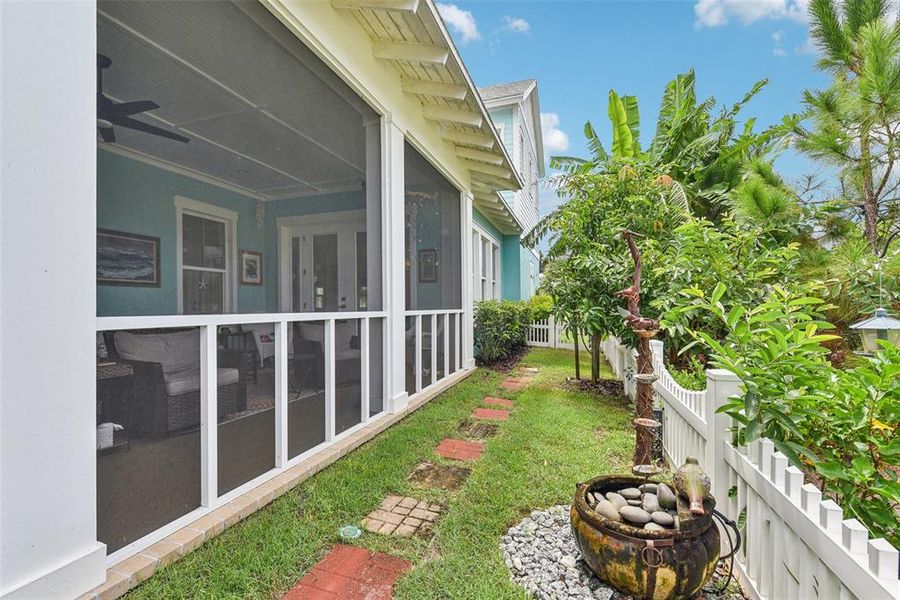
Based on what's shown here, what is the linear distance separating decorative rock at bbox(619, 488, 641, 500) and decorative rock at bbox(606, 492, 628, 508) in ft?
0.11

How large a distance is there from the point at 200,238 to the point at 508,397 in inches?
162

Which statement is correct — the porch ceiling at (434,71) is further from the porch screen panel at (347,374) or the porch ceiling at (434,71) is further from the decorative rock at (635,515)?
the decorative rock at (635,515)

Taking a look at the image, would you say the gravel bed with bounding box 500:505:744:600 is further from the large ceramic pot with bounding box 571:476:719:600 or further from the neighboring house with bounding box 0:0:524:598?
the neighboring house with bounding box 0:0:524:598

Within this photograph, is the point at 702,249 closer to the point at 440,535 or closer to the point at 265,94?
the point at 440,535

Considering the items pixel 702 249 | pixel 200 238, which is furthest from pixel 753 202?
pixel 200 238

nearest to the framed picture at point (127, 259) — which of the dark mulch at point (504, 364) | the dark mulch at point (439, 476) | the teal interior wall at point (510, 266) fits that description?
the dark mulch at point (439, 476)

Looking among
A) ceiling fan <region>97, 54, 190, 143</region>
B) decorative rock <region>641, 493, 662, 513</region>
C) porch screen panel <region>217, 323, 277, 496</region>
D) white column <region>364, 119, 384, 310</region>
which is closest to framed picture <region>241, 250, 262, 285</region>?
porch screen panel <region>217, 323, 277, 496</region>

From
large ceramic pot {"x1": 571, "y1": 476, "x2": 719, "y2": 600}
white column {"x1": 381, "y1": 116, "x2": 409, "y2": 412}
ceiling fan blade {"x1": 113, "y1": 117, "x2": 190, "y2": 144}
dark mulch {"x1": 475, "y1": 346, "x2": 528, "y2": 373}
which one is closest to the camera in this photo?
large ceramic pot {"x1": 571, "y1": 476, "x2": 719, "y2": 600}

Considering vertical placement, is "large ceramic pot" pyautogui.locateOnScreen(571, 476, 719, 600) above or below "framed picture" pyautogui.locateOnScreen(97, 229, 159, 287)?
below

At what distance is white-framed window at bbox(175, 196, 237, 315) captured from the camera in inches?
98.0

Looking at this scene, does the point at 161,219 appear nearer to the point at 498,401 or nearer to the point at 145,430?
the point at 145,430

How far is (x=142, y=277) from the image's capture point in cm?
230

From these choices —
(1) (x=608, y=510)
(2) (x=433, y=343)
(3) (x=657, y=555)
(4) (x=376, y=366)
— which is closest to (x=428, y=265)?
(2) (x=433, y=343)
